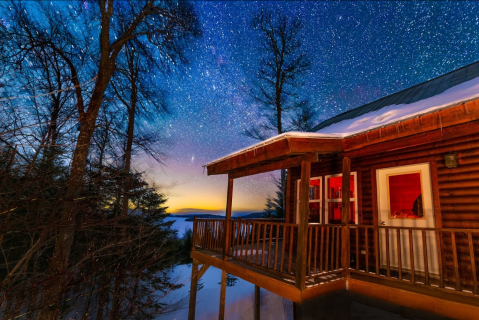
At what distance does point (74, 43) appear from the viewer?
28.6 ft

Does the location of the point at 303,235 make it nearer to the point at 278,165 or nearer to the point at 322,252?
the point at 322,252

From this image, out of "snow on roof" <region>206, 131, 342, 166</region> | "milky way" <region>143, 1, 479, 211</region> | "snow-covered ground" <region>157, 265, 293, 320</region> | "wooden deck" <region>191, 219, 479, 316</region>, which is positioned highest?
"milky way" <region>143, 1, 479, 211</region>

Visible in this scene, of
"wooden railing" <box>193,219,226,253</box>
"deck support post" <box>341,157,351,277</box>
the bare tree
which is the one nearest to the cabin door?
"deck support post" <box>341,157,351,277</box>

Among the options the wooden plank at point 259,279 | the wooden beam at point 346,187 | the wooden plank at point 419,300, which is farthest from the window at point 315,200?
the wooden plank at point 259,279

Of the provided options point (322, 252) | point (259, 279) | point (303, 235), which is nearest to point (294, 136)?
point (303, 235)

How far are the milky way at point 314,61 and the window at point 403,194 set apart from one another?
7.69m

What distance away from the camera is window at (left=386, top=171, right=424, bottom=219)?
17.4ft

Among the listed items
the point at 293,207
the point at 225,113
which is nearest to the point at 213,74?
the point at 225,113

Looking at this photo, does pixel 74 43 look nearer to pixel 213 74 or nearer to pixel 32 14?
pixel 32 14

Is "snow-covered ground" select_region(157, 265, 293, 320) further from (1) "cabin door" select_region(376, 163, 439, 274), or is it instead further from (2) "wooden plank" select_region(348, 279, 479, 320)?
(1) "cabin door" select_region(376, 163, 439, 274)

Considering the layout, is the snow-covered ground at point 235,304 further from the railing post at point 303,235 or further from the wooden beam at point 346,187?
the wooden beam at point 346,187

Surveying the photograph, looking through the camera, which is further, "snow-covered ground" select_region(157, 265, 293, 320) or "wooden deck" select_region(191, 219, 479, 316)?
"snow-covered ground" select_region(157, 265, 293, 320)

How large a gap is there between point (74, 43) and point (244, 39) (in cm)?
1149

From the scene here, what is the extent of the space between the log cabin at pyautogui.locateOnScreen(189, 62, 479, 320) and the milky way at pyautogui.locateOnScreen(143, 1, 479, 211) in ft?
22.1
